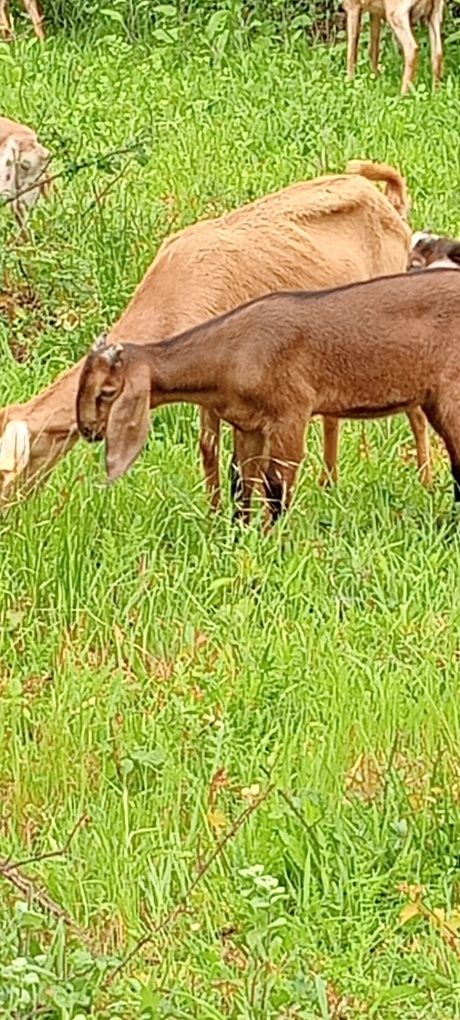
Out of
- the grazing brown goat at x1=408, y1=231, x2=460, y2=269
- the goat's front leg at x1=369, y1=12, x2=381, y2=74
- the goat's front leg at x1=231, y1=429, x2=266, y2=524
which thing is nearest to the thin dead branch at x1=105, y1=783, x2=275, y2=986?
the goat's front leg at x1=231, y1=429, x2=266, y2=524

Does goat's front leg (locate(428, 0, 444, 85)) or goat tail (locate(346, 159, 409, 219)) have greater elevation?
goat tail (locate(346, 159, 409, 219))

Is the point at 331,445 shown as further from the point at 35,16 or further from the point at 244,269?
the point at 35,16

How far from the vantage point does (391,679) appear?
522 centimetres

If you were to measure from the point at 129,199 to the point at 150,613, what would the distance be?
165 inches

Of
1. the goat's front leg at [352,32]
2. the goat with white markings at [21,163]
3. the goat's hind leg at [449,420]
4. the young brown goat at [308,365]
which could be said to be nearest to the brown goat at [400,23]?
the goat's front leg at [352,32]

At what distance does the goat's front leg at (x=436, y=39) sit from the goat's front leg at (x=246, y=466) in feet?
24.4

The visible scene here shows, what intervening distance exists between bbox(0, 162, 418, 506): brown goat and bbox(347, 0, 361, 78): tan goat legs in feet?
19.1

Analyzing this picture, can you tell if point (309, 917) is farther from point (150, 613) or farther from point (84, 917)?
point (150, 613)

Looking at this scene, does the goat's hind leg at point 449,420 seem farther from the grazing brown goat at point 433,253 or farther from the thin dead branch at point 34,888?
the thin dead branch at point 34,888

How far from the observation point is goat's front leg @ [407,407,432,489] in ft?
23.2

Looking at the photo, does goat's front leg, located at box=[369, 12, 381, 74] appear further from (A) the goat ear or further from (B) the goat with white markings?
(A) the goat ear

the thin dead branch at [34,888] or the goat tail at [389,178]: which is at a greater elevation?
the goat tail at [389,178]

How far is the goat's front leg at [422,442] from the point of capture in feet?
23.2

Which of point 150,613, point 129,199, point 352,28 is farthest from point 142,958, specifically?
point 352,28
